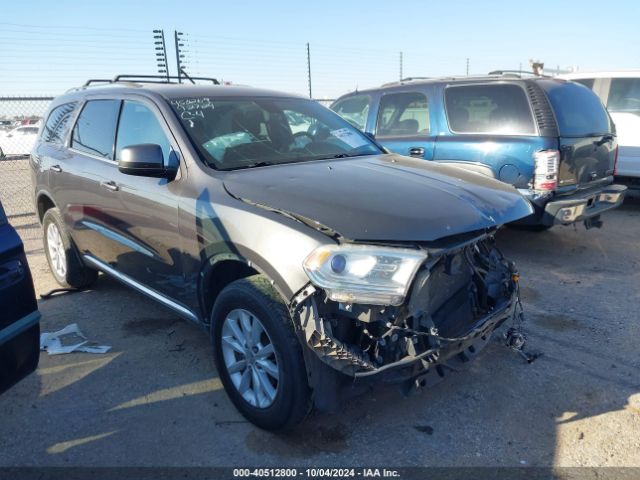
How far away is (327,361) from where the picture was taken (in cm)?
230

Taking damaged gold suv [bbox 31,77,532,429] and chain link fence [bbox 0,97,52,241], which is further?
chain link fence [bbox 0,97,52,241]

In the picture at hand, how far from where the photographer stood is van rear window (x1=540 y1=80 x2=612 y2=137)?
5219 mm

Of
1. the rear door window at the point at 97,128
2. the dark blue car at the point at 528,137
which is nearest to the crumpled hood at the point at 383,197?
the rear door window at the point at 97,128

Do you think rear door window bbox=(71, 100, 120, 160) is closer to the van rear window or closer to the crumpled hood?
the crumpled hood

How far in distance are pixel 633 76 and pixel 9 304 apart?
885 cm

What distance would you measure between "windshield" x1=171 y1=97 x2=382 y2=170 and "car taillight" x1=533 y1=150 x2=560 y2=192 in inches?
77.6

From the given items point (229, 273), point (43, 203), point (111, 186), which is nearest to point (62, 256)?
point (43, 203)

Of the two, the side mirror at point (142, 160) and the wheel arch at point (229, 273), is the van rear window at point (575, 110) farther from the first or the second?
the side mirror at point (142, 160)

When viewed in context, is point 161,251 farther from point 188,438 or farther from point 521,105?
point 521,105

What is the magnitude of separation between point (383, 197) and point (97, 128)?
8.82ft

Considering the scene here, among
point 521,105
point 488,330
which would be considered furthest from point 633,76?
point 488,330

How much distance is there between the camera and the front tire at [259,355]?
8.11ft

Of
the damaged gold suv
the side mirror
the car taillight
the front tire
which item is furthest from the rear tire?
the car taillight

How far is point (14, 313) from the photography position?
8.23 feet
